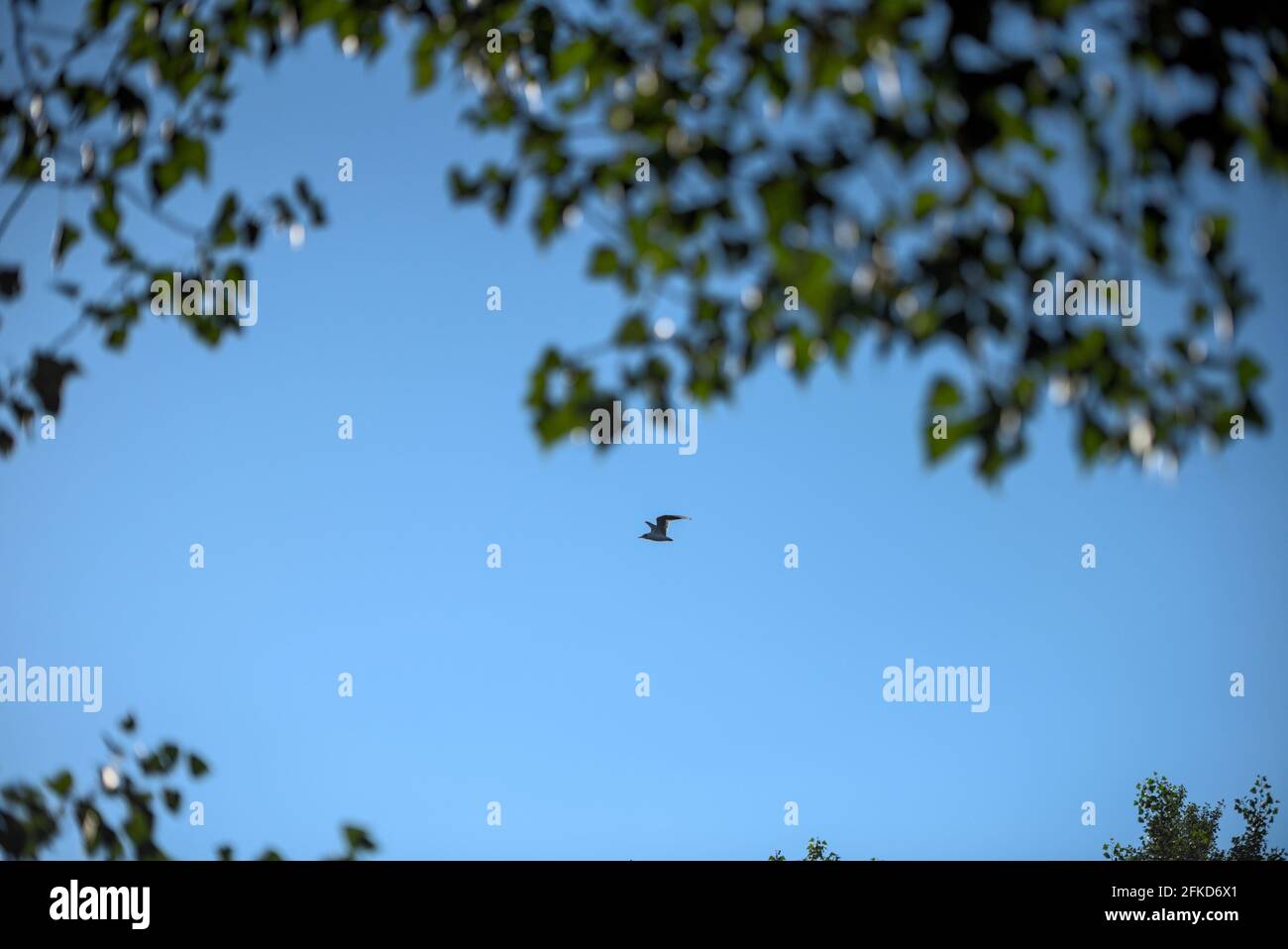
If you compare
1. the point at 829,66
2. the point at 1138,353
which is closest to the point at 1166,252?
Result: the point at 1138,353

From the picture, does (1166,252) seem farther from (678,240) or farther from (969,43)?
(678,240)

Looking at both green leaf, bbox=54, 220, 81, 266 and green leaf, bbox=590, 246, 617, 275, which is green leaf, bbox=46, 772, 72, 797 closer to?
green leaf, bbox=54, 220, 81, 266

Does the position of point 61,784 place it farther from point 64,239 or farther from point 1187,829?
point 1187,829

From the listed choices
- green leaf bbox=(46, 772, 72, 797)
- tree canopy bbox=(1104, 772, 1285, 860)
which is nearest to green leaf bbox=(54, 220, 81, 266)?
green leaf bbox=(46, 772, 72, 797)

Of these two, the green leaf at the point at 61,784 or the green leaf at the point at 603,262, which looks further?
the green leaf at the point at 61,784

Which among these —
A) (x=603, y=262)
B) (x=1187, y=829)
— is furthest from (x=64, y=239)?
(x=1187, y=829)

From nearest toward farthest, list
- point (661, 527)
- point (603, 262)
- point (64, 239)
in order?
1. point (603, 262)
2. point (64, 239)
3. point (661, 527)

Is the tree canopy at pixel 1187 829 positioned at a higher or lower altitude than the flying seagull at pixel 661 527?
Answer: lower

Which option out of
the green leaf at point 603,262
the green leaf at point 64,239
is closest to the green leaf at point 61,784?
the green leaf at point 64,239

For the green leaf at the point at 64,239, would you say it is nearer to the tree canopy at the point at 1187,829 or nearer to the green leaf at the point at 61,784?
the green leaf at the point at 61,784

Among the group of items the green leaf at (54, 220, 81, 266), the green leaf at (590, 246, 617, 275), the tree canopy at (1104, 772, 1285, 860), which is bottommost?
the tree canopy at (1104, 772, 1285, 860)

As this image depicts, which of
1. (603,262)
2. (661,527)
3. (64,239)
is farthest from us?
(661,527)

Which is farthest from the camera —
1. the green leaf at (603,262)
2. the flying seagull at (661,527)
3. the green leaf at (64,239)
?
the flying seagull at (661,527)
